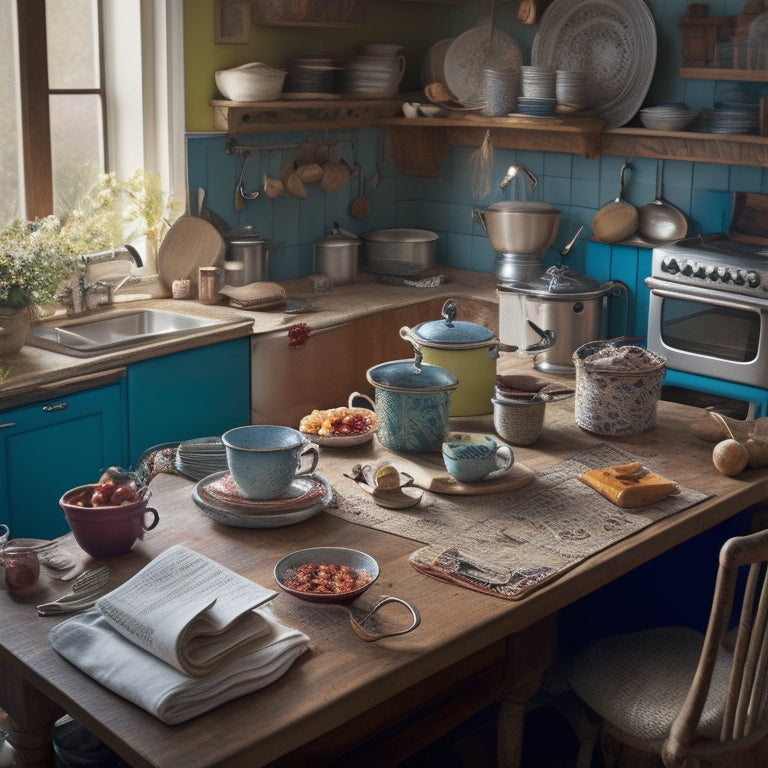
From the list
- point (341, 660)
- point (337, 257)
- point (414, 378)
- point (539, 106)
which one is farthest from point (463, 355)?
point (337, 257)

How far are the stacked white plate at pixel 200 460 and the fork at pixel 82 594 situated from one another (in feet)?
1.85

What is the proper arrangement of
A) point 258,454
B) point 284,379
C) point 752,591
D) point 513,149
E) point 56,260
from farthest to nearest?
point 513,149, point 284,379, point 56,260, point 258,454, point 752,591

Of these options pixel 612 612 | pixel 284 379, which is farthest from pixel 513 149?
pixel 612 612

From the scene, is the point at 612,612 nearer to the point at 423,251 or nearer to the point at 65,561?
the point at 65,561

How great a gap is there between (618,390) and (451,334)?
46cm

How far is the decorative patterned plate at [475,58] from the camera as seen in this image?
5035 millimetres

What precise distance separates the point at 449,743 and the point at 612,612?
22.4 inches

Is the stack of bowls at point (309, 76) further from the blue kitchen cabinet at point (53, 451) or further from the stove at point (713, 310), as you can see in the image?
the blue kitchen cabinet at point (53, 451)

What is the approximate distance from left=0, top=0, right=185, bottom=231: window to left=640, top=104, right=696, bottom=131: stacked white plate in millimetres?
1890

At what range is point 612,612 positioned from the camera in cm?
298

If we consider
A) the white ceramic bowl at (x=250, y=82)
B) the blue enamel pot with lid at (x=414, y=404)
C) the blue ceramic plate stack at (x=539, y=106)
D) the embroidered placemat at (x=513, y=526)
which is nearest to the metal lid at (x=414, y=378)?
the blue enamel pot with lid at (x=414, y=404)

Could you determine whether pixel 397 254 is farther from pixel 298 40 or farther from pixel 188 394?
pixel 188 394

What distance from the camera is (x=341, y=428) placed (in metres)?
2.83

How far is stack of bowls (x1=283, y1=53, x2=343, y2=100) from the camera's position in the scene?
4.75 meters
